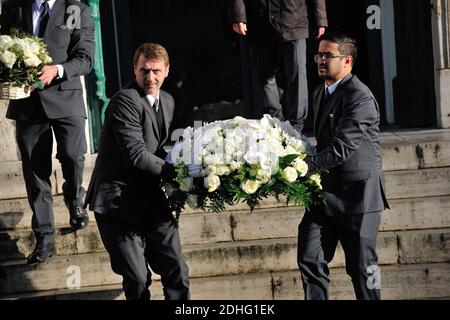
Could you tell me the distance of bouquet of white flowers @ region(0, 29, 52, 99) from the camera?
23.3 ft

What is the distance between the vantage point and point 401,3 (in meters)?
10.2

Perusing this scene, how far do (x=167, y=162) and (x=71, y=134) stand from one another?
1.67 m

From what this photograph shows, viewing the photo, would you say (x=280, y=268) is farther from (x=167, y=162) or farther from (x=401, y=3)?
(x=401, y=3)

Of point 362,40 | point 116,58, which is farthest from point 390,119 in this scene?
point 116,58

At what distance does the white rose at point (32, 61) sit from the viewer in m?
7.13

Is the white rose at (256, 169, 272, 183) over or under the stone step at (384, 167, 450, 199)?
over

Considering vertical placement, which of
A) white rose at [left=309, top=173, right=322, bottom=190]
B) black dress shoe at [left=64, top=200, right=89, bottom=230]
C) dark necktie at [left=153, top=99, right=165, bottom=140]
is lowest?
black dress shoe at [left=64, top=200, right=89, bottom=230]

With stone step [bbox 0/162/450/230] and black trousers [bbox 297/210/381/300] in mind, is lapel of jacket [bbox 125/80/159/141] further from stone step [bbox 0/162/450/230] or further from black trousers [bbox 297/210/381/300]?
stone step [bbox 0/162/450/230]

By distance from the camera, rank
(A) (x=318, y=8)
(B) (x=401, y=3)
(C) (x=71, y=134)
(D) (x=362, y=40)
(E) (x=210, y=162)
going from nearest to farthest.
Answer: (E) (x=210, y=162) < (C) (x=71, y=134) < (A) (x=318, y=8) < (B) (x=401, y=3) < (D) (x=362, y=40)

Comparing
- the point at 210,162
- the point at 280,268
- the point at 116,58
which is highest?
the point at 116,58

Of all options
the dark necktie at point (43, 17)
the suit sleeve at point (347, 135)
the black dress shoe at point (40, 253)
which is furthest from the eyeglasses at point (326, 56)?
the black dress shoe at point (40, 253)

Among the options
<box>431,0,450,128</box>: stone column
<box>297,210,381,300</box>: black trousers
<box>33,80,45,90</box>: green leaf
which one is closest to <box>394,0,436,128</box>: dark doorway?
<box>431,0,450,128</box>: stone column

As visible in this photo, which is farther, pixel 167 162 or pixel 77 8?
pixel 77 8

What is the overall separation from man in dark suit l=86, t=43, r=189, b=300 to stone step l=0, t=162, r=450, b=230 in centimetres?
185
